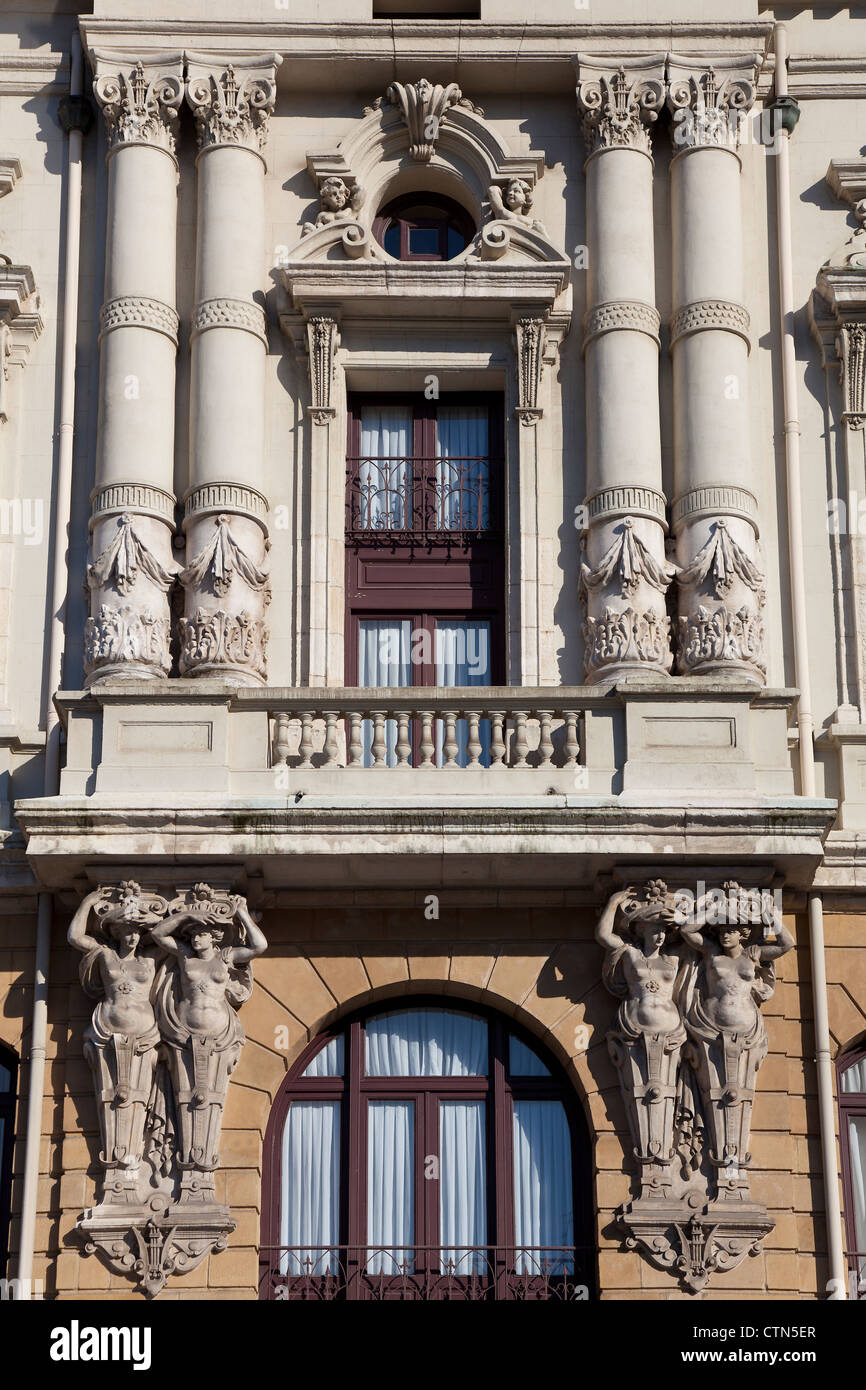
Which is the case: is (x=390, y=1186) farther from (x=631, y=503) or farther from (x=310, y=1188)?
(x=631, y=503)

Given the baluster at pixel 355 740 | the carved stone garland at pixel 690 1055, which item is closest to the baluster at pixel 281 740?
the baluster at pixel 355 740

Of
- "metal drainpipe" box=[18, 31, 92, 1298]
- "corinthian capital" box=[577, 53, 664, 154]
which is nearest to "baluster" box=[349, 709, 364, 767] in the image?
"metal drainpipe" box=[18, 31, 92, 1298]

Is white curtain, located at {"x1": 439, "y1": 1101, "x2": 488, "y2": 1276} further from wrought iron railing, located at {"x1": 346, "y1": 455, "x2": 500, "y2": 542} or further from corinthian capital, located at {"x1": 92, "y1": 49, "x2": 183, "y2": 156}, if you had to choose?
corinthian capital, located at {"x1": 92, "y1": 49, "x2": 183, "y2": 156}

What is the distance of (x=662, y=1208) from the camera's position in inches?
885

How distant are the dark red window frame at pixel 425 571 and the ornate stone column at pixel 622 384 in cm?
111

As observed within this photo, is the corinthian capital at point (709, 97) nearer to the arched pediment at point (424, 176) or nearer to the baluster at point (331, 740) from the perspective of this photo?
the arched pediment at point (424, 176)

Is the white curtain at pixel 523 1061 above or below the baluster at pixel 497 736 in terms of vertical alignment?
below

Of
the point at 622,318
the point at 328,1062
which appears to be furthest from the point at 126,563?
the point at 622,318

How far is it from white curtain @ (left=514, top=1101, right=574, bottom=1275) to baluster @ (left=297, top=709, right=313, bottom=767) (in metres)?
3.65

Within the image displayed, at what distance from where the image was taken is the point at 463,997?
2402 cm

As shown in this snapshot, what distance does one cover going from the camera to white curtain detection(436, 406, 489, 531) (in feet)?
86.2

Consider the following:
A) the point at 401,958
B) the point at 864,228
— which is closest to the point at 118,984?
the point at 401,958

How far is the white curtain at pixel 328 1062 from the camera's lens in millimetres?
23984

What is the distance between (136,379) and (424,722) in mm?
4600
